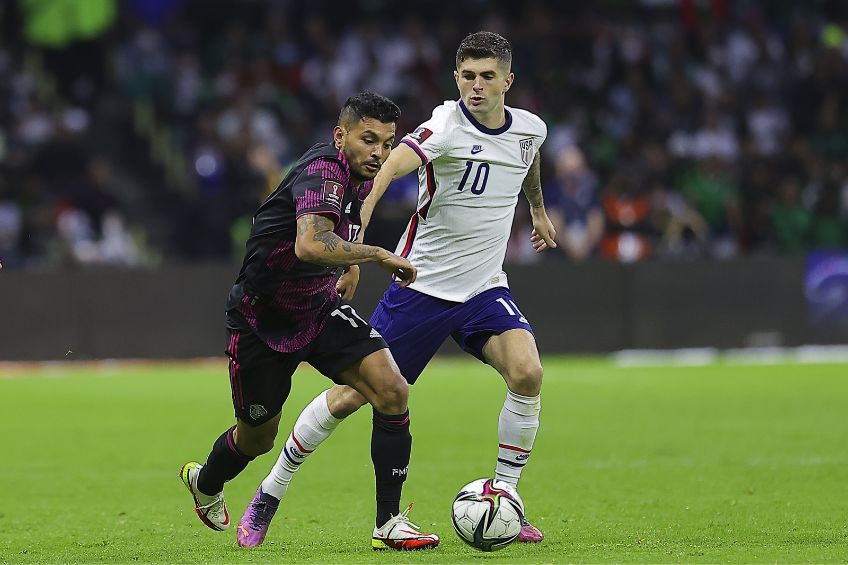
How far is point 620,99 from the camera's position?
2202 centimetres

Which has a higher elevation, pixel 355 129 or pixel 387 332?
pixel 355 129

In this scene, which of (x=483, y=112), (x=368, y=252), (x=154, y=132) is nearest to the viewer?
(x=368, y=252)

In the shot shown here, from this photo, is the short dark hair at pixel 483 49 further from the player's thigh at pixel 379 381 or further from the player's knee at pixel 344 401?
the player's knee at pixel 344 401

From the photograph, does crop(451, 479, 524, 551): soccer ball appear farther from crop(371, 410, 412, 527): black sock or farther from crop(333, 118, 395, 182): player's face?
crop(333, 118, 395, 182): player's face

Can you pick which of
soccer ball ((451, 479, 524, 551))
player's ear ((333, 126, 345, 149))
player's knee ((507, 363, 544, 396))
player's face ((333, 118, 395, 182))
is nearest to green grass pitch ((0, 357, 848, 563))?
soccer ball ((451, 479, 524, 551))

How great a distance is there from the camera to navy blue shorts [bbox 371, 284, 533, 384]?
24.4 feet

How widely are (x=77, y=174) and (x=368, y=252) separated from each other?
1395 centimetres

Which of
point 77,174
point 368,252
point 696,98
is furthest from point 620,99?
point 368,252

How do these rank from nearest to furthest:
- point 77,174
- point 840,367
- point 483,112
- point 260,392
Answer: point 260,392
point 483,112
point 840,367
point 77,174

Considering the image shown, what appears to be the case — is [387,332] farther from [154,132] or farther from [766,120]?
[766,120]

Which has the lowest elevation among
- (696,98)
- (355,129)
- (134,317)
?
(134,317)

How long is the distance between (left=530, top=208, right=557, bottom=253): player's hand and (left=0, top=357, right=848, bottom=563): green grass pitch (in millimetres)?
1449

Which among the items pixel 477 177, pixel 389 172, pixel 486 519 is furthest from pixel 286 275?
pixel 486 519

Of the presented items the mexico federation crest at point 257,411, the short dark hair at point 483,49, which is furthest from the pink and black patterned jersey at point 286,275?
the short dark hair at point 483,49
